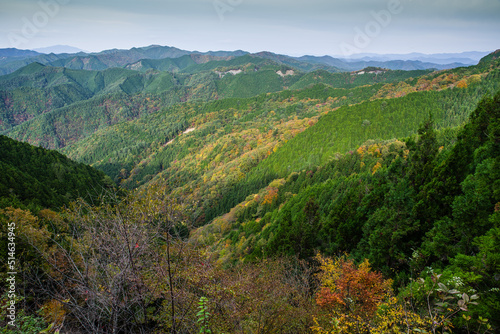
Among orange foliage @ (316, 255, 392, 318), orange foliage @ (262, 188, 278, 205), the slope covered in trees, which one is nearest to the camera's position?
the slope covered in trees

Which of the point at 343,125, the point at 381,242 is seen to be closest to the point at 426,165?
the point at 381,242

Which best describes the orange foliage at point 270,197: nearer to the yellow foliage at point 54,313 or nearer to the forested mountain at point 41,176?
the forested mountain at point 41,176

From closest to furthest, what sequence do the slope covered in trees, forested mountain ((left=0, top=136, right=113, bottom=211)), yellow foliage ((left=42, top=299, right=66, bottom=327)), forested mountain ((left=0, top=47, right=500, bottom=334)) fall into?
forested mountain ((left=0, top=47, right=500, bottom=334)), yellow foliage ((left=42, top=299, right=66, bottom=327)), the slope covered in trees, forested mountain ((left=0, top=136, right=113, bottom=211))

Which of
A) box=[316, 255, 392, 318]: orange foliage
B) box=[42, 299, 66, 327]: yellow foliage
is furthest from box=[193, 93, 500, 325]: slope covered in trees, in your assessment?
box=[42, 299, 66, 327]: yellow foliage

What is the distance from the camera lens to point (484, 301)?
1053 cm

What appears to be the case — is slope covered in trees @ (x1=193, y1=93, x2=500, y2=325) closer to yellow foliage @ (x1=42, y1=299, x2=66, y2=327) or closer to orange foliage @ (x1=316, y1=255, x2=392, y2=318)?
orange foliage @ (x1=316, y1=255, x2=392, y2=318)

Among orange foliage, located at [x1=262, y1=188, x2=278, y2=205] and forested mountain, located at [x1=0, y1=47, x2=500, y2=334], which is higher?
forested mountain, located at [x1=0, y1=47, x2=500, y2=334]

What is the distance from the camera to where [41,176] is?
72375 mm

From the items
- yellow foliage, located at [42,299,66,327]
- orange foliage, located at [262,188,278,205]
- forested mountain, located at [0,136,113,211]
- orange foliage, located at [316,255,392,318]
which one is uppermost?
yellow foliage, located at [42,299,66,327]

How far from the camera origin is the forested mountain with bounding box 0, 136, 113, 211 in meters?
52.2

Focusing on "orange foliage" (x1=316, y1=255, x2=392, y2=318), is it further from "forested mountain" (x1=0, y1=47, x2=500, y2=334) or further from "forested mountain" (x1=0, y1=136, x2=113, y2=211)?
"forested mountain" (x1=0, y1=136, x2=113, y2=211)

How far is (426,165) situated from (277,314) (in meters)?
26.0

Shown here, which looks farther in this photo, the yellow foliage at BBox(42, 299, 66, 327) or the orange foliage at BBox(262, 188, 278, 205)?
the orange foliage at BBox(262, 188, 278, 205)

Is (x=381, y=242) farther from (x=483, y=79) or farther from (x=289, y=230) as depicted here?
(x=483, y=79)
